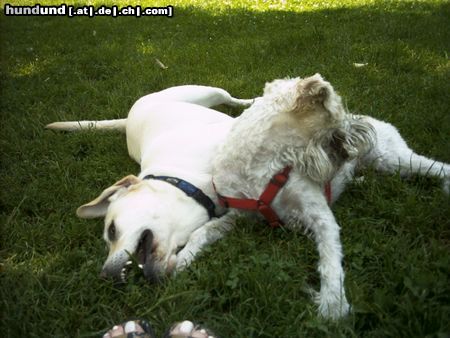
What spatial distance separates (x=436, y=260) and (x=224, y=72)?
4.15 m

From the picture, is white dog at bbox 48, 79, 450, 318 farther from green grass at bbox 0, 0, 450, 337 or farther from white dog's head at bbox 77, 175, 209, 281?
green grass at bbox 0, 0, 450, 337

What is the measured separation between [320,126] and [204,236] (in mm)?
961

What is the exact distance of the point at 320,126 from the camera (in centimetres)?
274

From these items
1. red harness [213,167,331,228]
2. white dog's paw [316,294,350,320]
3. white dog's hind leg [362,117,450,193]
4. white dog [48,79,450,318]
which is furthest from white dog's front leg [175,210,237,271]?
white dog's hind leg [362,117,450,193]

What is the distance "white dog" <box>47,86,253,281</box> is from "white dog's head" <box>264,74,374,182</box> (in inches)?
28.3

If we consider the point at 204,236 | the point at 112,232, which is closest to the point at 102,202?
the point at 112,232

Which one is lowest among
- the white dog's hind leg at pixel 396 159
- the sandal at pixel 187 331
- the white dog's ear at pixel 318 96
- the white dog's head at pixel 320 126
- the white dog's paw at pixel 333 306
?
the sandal at pixel 187 331

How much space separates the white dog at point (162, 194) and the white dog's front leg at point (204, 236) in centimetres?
1

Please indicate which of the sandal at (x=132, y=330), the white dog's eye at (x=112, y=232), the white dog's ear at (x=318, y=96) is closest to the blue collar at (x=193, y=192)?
the white dog's eye at (x=112, y=232)

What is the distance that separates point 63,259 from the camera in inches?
113

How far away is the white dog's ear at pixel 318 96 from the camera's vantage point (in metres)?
2.62

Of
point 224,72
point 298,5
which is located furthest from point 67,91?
point 298,5

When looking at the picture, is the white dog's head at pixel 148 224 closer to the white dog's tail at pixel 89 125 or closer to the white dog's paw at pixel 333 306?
the white dog's paw at pixel 333 306

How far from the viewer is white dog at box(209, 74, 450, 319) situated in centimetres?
265
